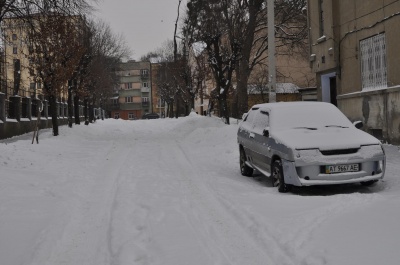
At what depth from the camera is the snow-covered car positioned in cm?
773

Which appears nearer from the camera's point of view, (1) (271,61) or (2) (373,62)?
(1) (271,61)

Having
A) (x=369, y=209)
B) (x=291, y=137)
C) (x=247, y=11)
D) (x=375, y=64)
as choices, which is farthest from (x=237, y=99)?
(x=369, y=209)

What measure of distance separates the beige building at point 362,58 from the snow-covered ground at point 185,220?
4.04 meters

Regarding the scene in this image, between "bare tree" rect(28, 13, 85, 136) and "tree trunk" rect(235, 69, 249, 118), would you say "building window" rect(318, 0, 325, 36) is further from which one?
"bare tree" rect(28, 13, 85, 136)

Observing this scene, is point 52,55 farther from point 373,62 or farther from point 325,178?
point 325,178

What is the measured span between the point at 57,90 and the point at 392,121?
1410 centimetres

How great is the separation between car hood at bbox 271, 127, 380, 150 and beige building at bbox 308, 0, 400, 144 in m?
6.21

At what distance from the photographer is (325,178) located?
7.71 m

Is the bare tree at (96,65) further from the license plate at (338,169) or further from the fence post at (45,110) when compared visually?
the license plate at (338,169)

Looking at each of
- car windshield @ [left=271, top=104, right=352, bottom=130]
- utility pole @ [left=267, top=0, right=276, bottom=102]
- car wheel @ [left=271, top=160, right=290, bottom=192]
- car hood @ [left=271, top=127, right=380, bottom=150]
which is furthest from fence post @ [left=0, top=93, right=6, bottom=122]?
car wheel @ [left=271, top=160, right=290, bottom=192]

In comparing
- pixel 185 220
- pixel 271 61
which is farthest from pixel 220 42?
pixel 185 220

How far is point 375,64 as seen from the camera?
15.4 meters

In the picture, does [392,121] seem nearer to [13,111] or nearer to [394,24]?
[394,24]

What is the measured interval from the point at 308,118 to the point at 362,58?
8136 mm
